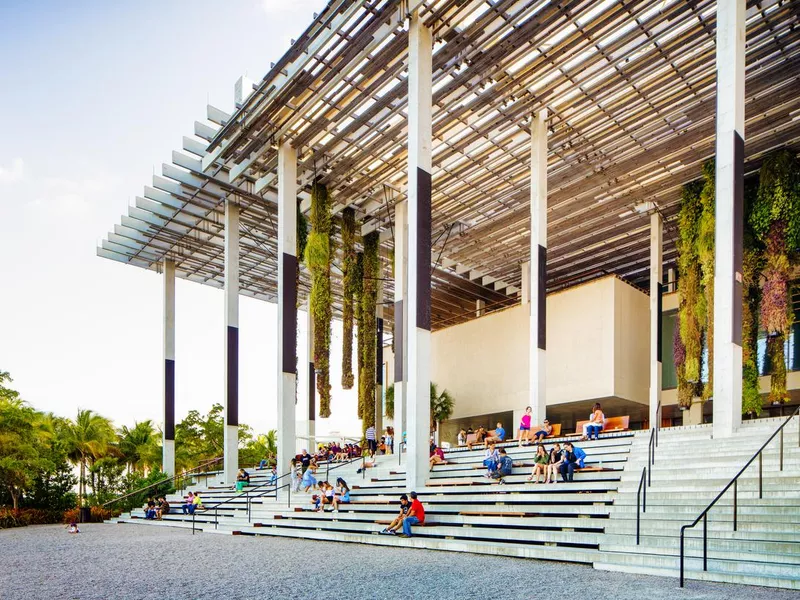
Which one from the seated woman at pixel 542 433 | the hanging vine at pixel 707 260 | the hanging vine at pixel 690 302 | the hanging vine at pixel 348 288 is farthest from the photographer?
the hanging vine at pixel 348 288

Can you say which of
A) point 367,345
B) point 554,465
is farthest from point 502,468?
point 367,345

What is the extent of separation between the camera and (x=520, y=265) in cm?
3584

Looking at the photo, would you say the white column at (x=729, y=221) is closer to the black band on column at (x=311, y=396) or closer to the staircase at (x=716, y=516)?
the staircase at (x=716, y=516)

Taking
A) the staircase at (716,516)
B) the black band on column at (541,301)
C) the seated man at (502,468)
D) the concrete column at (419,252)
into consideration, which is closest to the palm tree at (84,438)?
the concrete column at (419,252)

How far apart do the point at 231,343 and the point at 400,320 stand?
6928 millimetres

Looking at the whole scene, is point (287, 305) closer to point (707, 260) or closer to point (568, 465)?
point (568, 465)

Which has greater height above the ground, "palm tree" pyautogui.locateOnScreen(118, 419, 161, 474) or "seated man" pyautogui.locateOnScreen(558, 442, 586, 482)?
"seated man" pyautogui.locateOnScreen(558, 442, 586, 482)

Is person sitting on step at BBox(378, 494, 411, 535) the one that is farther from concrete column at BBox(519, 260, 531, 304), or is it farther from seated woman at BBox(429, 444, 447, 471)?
concrete column at BBox(519, 260, 531, 304)

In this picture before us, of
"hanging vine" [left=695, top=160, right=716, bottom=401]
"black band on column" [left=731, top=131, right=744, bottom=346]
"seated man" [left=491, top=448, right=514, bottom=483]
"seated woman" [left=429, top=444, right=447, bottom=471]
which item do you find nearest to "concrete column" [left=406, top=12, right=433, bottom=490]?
"seated woman" [left=429, top=444, right=447, bottom=471]

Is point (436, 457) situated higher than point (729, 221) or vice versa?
point (729, 221)

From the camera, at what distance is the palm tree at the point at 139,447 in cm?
3956

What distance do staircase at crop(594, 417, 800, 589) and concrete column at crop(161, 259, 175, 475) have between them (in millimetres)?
23274

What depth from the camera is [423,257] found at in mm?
17328

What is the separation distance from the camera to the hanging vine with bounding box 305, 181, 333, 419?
950 inches
